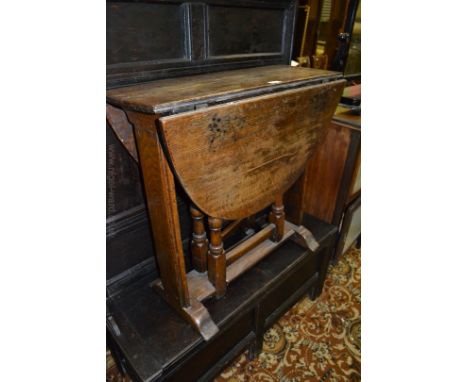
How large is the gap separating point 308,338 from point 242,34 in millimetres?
1518

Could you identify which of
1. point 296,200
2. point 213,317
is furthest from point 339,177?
point 213,317

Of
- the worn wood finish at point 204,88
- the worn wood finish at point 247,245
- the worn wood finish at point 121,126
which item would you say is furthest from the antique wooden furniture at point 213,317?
the worn wood finish at point 204,88

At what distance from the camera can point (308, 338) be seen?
1622mm

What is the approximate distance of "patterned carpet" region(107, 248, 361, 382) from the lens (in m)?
1.45

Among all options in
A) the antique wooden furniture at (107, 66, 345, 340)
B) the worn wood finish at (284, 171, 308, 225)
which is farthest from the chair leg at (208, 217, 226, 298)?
the worn wood finish at (284, 171, 308, 225)

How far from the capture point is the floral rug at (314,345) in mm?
1449

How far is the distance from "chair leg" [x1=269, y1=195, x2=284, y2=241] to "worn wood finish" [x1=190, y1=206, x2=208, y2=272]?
375mm

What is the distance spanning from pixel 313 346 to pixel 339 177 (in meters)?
0.91

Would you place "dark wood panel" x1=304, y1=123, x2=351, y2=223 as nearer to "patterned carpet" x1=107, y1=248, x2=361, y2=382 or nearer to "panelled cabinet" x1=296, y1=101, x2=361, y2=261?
"panelled cabinet" x1=296, y1=101, x2=361, y2=261

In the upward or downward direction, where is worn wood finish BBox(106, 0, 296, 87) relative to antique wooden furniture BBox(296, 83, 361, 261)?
upward

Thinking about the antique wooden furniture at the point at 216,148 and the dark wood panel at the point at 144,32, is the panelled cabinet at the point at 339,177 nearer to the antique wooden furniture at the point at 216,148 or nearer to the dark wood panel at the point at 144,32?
the antique wooden furniture at the point at 216,148

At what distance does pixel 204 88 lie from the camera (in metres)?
0.89

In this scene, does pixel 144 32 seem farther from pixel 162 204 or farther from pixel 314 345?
pixel 314 345

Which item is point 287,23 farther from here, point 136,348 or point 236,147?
point 136,348
